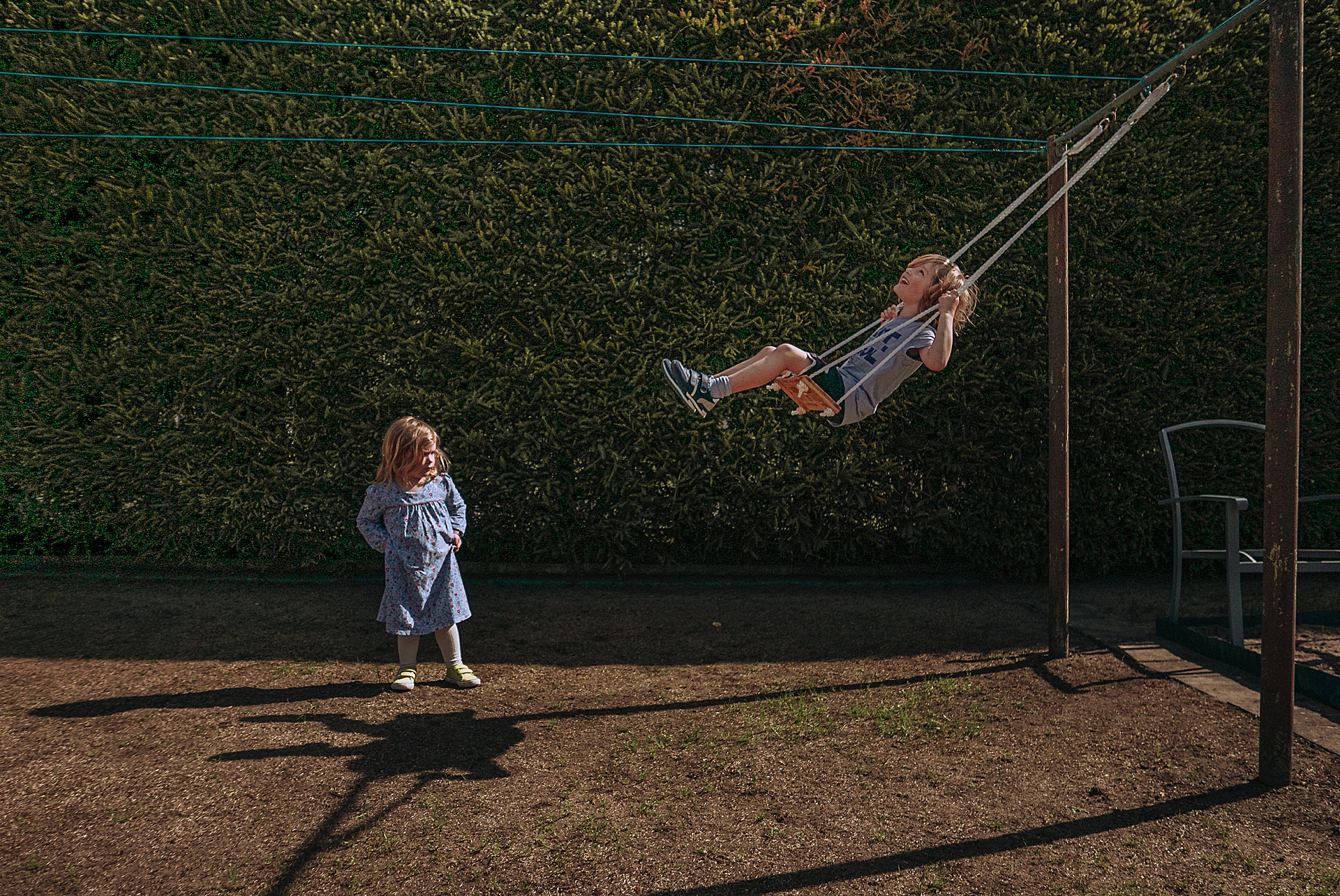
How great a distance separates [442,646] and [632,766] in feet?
4.83

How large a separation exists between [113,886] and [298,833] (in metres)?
0.49

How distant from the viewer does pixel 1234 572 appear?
170 inches

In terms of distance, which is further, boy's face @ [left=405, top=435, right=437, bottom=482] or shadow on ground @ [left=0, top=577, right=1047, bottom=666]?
shadow on ground @ [left=0, top=577, right=1047, bottom=666]

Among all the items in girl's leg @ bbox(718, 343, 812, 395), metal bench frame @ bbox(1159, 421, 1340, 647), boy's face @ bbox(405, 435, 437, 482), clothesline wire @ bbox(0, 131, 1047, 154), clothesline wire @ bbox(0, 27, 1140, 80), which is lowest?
metal bench frame @ bbox(1159, 421, 1340, 647)

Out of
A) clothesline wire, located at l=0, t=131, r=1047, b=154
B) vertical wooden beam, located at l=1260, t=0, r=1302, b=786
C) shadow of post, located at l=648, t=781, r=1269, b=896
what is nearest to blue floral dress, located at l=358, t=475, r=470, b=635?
shadow of post, located at l=648, t=781, r=1269, b=896

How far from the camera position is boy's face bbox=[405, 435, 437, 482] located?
413cm

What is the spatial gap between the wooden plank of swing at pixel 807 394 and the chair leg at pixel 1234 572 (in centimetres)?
247

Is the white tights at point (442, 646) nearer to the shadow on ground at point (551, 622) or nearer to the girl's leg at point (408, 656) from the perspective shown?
the girl's leg at point (408, 656)

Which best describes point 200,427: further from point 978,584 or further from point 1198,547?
point 1198,547

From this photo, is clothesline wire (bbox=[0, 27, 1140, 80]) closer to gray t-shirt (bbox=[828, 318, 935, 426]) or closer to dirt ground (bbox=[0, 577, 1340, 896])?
gray t-shirt (bbox=[828, 318, 935, 426])

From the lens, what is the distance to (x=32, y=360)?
607 centimetres

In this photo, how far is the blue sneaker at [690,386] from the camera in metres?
3.20

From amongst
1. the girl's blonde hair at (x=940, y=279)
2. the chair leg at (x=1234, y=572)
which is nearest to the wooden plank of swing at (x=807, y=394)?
the girl's blonde hair at (x=940, y=279)

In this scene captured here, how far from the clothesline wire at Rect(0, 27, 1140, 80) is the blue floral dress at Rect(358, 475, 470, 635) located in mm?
3118
